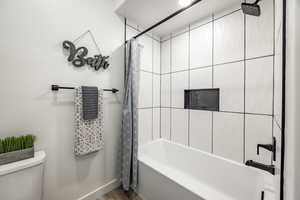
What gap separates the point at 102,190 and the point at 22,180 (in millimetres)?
910

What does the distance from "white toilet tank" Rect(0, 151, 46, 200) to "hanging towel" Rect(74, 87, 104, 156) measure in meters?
0.32

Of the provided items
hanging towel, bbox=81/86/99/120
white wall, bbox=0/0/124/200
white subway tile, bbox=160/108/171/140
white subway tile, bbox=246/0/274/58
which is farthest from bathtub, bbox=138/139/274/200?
white subway tile, bbox=246/0/274/58

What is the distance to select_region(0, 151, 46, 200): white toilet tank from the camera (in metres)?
0.82

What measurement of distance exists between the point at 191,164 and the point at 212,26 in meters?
1.89

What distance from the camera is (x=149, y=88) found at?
2.10 metres

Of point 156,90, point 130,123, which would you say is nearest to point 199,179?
point 130,123

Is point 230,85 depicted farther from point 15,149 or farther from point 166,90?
point 15,149

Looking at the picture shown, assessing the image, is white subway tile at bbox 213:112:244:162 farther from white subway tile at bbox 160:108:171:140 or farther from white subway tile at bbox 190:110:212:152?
white subway tile at bbox 160:108:171:140

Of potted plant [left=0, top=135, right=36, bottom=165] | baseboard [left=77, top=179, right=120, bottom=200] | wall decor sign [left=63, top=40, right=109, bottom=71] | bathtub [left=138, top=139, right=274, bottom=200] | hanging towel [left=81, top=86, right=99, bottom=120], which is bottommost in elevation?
baseboard [left=77, top=179, right=120, bottom=200]

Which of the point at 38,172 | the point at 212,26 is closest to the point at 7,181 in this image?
the point at 38,172

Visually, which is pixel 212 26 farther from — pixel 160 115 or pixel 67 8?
pixel 67 8

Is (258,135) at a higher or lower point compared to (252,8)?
lower

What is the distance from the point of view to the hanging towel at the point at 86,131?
1246 millimetres

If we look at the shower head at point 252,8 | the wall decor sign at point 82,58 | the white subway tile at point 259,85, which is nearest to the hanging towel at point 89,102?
the wall decor sign at point 82,58
